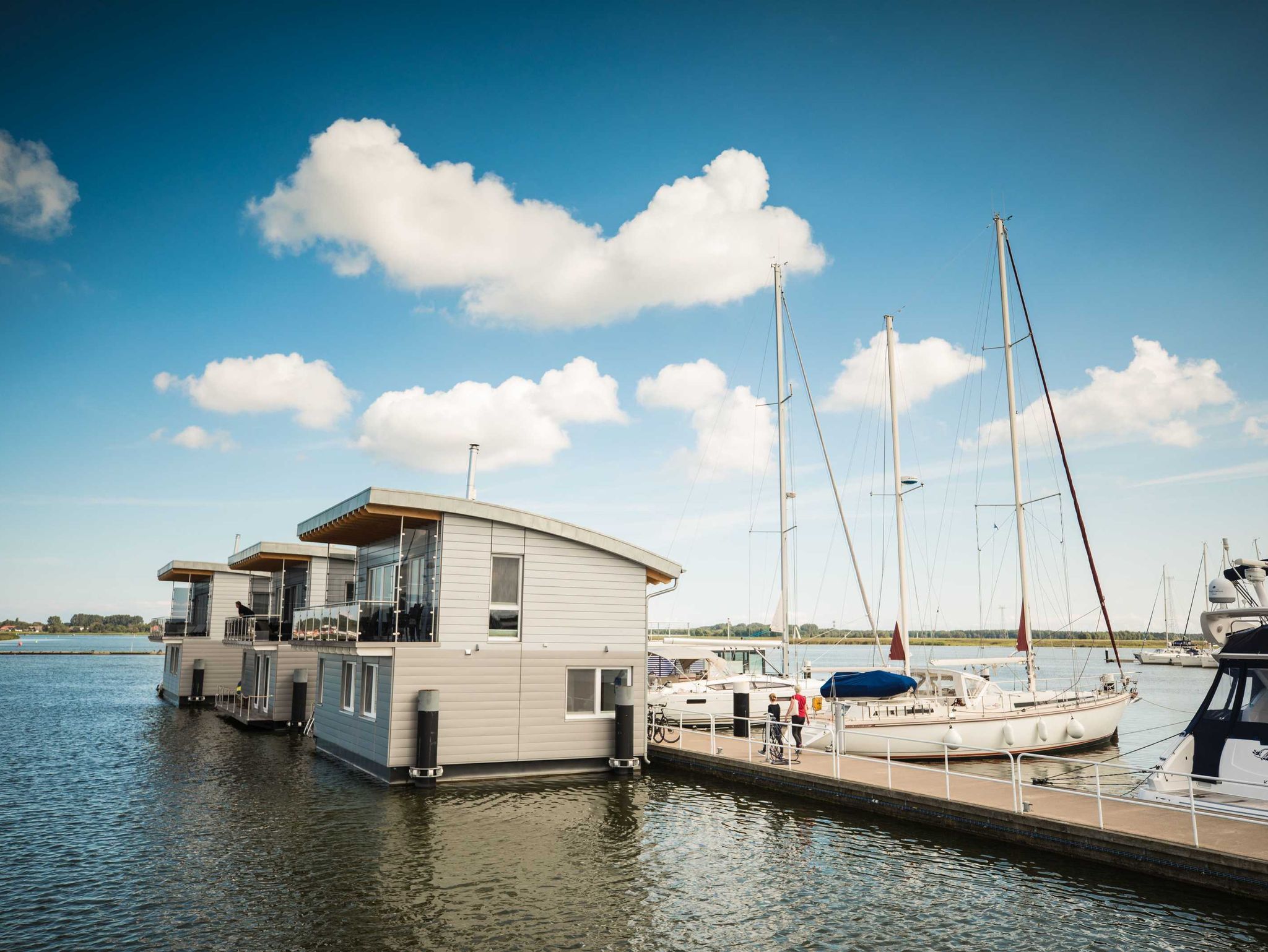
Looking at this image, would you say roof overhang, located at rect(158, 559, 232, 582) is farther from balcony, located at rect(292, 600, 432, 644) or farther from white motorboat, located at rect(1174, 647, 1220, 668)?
white motorboat, located at rect(1174, 647, 1220, 668)

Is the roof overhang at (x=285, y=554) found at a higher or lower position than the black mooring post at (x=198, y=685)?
higher

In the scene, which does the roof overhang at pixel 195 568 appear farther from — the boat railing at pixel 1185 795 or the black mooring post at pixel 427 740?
the boat railing at pixel 1185 795

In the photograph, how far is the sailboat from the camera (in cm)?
2392

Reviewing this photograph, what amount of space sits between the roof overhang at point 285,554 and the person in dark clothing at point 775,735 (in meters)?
16.2

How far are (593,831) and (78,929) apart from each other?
821 centimetres

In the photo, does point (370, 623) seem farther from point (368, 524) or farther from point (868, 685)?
point (868, 685)

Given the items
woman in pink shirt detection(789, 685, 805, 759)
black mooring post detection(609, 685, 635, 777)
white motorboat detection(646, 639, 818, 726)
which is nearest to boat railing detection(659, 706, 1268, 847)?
woman in pink shirt detection(789, 685, 805, 759)

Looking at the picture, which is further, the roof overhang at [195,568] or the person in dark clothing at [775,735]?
the roof overhang at [195,568]

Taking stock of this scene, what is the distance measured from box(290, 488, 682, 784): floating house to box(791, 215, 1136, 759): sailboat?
20.0 ft

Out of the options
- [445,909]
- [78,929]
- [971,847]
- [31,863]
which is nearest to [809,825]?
[971,847]

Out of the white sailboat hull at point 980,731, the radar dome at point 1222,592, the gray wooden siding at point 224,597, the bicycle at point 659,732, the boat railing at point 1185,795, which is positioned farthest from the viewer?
the gray wooden siding at point 224,597

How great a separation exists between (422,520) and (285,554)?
1312 centimetres

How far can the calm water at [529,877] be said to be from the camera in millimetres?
11016

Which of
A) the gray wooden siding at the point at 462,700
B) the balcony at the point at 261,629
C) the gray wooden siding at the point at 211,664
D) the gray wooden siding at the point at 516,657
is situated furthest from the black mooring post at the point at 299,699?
the gray wooden siding at the point at 462,700
